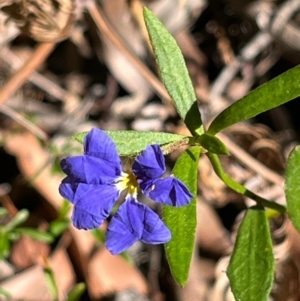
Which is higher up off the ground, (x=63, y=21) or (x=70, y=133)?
(x=63, y=21)

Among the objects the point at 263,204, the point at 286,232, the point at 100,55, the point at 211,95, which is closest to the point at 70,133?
the point at 100,55

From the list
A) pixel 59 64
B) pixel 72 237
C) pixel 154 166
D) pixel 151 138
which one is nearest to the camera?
pixel 154 166

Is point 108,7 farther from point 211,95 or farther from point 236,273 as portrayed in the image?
point 236,273

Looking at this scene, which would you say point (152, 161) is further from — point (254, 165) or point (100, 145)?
point (254, 165)

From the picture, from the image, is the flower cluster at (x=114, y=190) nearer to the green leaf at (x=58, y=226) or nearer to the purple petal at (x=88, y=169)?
the purple petal at (x=88, y=169)

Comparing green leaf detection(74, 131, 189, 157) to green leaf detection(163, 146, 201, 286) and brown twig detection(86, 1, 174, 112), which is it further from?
brown twig detection(86, 1, 174, 112)

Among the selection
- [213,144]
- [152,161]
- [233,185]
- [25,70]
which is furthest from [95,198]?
[25,70]
